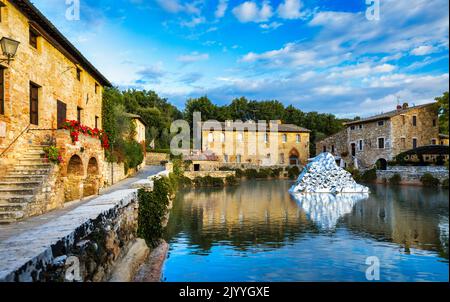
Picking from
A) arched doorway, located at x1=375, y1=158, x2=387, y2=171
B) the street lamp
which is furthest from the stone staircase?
arched doorway, located at x1=375, y1=158, x2=387, y2=171

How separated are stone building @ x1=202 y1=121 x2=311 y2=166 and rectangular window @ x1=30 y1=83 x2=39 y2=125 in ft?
110

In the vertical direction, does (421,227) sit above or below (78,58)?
below

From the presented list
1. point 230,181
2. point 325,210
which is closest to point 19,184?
point 325,210

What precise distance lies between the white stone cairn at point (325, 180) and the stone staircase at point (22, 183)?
18.9 metres

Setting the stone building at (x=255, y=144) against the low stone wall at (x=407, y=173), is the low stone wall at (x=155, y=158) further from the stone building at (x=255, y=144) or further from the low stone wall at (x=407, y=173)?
the low stone wall at (x=407, y=173)

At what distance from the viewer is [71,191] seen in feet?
35.1

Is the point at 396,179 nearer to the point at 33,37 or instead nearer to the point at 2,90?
the point at 33,37

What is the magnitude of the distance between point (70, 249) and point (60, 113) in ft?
31.2

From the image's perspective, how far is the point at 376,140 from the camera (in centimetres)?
3769

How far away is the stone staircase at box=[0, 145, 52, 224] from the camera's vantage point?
6.96 metres

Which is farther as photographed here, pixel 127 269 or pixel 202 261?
pixel 202 261
